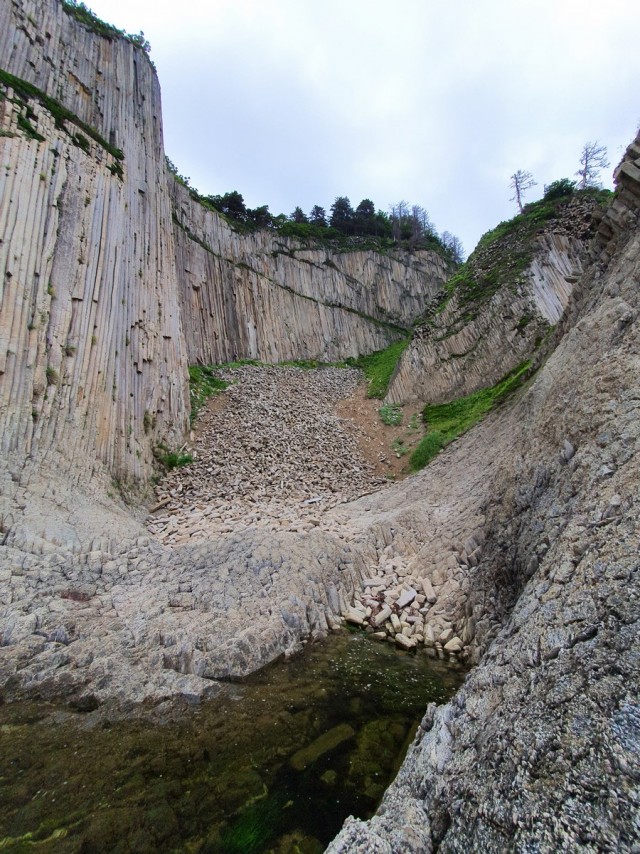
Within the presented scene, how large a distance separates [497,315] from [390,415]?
254 inches

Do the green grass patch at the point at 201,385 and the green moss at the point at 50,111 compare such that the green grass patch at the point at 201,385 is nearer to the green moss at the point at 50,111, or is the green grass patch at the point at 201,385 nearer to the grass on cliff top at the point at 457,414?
the green moss at the point at 50,111

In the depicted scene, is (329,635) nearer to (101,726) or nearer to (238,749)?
(238,749)

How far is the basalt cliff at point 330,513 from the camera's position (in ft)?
8.00

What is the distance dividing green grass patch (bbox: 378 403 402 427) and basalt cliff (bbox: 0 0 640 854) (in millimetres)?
1885

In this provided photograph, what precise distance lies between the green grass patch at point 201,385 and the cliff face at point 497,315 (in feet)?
28.5

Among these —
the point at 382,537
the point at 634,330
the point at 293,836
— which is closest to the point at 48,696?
the point at 293,836

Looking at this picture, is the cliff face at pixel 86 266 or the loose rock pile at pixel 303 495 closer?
the loose rock pile at pixel 303 495

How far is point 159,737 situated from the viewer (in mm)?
3910

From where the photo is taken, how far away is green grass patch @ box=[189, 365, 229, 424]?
56.5ft

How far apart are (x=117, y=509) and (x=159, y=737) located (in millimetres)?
7594

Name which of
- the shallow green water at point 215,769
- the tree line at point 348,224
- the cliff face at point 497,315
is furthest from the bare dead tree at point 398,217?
the shallow green water at point 215,769

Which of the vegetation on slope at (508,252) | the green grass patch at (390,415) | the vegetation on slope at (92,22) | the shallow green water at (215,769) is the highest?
the vegetation on slope at (92,22)

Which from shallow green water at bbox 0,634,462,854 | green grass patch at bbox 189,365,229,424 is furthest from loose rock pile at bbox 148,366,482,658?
shallow green water at bbox 0,634,462,854

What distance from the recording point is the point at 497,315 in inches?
730
